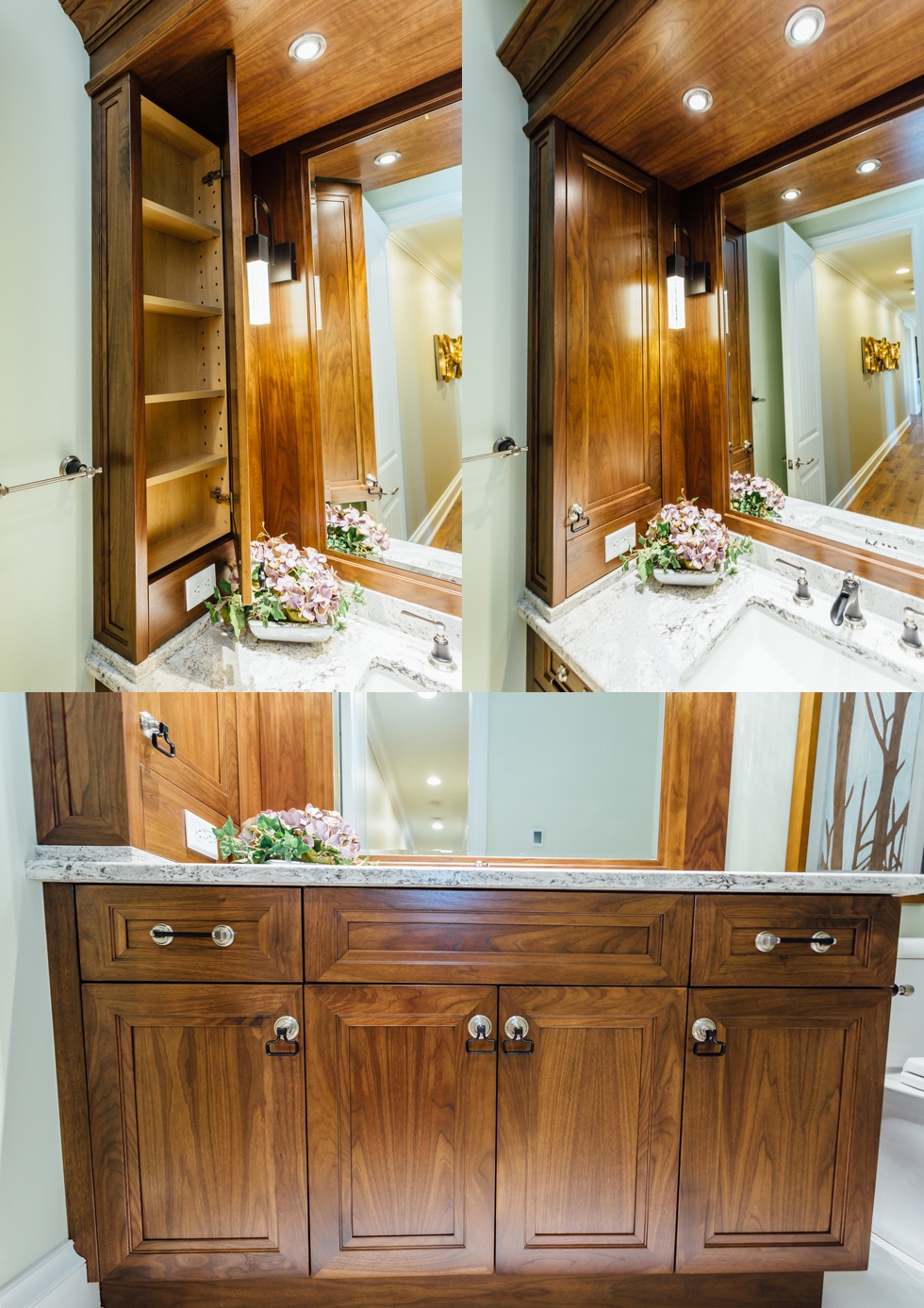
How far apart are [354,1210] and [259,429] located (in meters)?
1.44

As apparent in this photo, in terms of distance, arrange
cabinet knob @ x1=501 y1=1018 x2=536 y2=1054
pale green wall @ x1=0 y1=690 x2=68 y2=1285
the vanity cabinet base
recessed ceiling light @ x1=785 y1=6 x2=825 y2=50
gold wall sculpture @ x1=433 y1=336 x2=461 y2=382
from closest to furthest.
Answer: recessed ceiling light @ x1=785 y1=6 x2=825 y2=50 → gold wall sculpture @ x1=433 y1=336 x2=461 y2=382 → pale green wall @ x1=0 y1=690 x2=68 y2=1285 → cabinet knob @ x1=501 y1=1018 x2=536 y2=1054 → the vanity cabinet base

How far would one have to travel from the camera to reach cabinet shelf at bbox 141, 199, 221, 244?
0.63m

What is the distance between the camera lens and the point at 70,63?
611mm

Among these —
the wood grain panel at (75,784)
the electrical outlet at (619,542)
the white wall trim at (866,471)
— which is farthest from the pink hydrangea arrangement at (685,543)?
the wood grain panel at (75,784)

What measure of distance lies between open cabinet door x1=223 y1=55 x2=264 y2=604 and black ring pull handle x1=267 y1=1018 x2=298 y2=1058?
1.03 m

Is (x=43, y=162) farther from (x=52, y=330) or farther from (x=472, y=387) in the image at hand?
(x=472, y=387)

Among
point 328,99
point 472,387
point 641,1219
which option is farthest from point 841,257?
point 641,1219

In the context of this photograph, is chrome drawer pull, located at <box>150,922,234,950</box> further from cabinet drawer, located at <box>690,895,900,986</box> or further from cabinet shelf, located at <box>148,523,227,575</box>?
cabinet shelf, located at <box>148,523,227,575</box>

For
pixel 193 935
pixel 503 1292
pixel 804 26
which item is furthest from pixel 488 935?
pixel 804 26

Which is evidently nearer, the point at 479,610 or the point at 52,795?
the point at 479,610

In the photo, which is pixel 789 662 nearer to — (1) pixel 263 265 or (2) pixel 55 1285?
(1) pixel 263 265

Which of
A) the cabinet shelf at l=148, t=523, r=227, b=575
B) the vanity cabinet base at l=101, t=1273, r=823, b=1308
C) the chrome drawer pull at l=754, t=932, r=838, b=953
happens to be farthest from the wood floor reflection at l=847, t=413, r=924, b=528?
the vanity cabinet base at l=101, t=1273, r=823, b=1308

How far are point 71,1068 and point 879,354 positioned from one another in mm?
1642

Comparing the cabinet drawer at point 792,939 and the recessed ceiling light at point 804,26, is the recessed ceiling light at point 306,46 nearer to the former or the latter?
the recessed ceiling light at point 804,26
